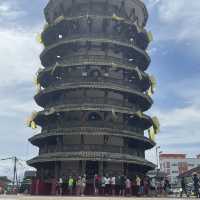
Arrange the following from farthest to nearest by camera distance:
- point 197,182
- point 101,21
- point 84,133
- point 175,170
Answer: point 175,170 → point 101,21 → point 84,133 → point 197,182

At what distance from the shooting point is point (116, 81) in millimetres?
43156

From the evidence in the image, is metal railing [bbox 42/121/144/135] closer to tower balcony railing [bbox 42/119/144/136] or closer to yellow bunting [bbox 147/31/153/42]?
tower balcony railing [bbox 42/119/144/136]

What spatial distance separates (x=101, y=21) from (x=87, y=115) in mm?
11770

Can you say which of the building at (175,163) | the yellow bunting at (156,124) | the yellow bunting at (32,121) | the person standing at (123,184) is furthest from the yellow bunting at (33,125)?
the building at (175,163)

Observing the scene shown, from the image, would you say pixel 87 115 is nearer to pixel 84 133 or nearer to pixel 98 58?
pixel 84 133

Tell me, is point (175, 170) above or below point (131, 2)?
below

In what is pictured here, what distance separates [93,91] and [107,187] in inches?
440

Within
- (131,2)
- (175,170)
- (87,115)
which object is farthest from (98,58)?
(175,170)

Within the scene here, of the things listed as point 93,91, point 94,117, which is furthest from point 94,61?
point 94,117

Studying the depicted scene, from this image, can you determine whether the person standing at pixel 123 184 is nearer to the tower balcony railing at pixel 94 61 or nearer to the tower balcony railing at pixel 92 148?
the tower balcony railing at pixel 92 148

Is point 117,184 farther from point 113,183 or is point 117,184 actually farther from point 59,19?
point 59,19

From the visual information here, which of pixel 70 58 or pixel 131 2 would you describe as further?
pixel 131 2

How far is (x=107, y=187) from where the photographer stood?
36.1 m

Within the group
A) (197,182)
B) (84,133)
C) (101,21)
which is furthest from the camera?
(101,21)
